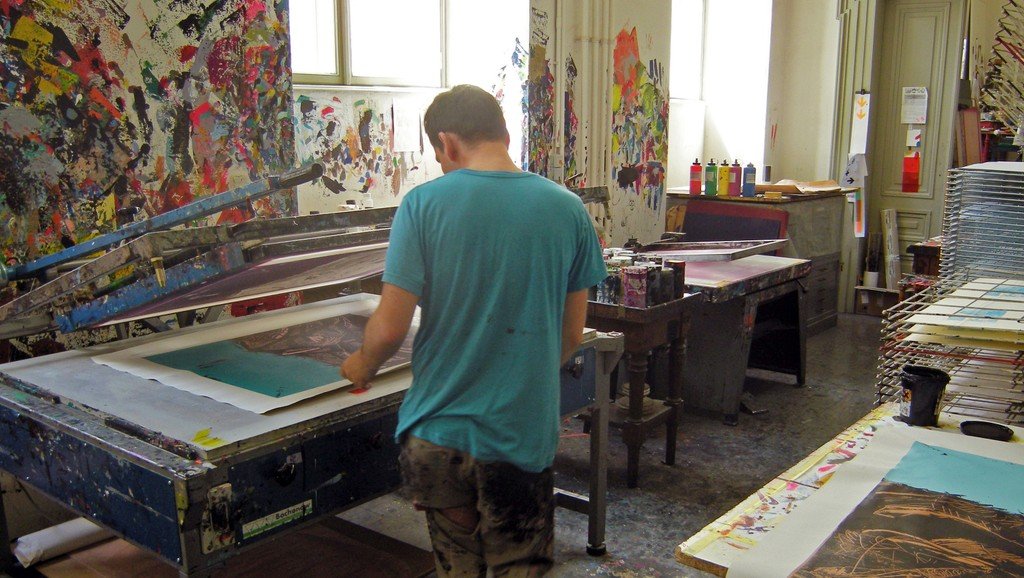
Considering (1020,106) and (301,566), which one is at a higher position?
(1020,106)

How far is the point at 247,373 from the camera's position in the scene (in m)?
2.11

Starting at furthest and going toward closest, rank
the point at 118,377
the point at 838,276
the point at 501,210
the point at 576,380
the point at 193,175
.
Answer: the point at 838,276 < the point at 193,175 < the point at 576,380 < the point at 118,377 < the point at 501,210

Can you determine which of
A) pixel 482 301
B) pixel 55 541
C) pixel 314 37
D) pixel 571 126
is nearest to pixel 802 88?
pixel 571 126

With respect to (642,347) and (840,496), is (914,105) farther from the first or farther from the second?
(840,496)

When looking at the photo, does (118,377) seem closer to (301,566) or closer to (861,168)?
(301,566)

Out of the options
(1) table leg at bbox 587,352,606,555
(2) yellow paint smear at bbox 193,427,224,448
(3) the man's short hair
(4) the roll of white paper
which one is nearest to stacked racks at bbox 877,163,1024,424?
(1) table leg at bbox 587,352,606,555

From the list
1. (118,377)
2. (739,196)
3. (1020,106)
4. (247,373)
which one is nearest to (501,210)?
(247,373)

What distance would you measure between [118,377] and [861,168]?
6119 millimetres

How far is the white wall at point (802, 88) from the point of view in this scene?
22.5 ft

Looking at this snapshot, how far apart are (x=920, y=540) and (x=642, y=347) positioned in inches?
85.0

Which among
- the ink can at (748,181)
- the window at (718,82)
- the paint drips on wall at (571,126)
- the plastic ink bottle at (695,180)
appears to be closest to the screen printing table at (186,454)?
the paint drips on wall at (571,126)

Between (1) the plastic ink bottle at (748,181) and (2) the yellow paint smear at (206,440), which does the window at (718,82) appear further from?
(2) the yellow paint smear at (206,440)

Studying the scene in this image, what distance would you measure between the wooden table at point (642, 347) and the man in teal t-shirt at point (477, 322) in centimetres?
167

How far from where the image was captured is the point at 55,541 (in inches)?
94.4
